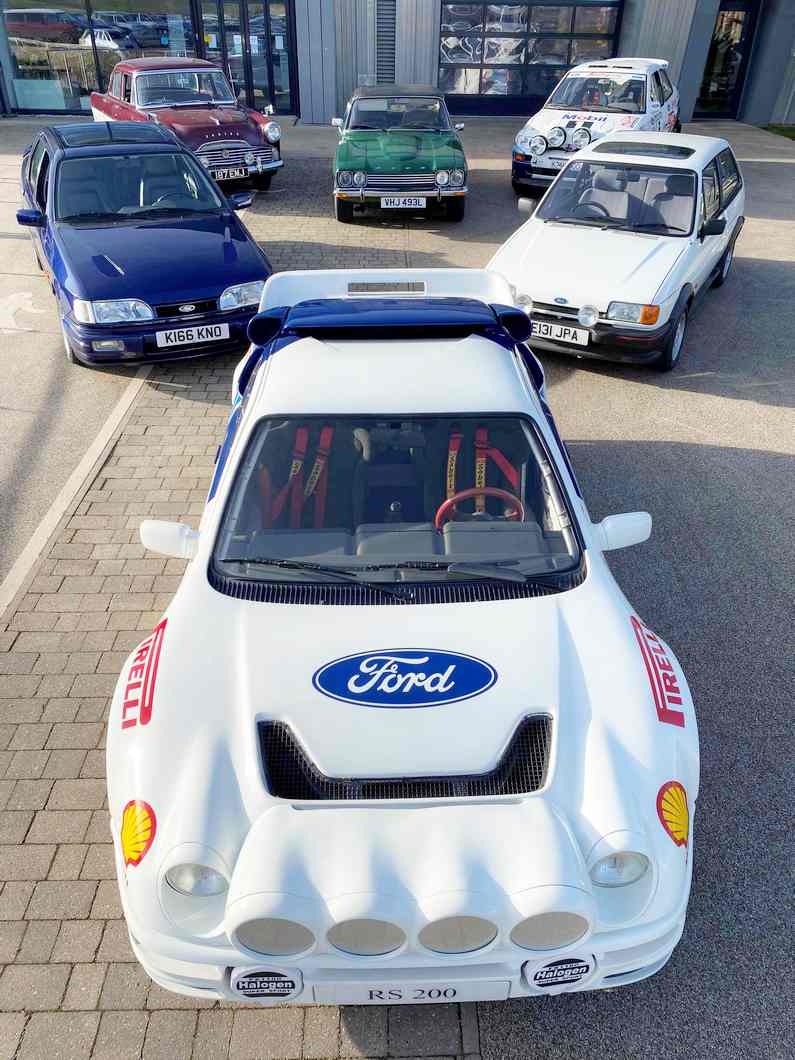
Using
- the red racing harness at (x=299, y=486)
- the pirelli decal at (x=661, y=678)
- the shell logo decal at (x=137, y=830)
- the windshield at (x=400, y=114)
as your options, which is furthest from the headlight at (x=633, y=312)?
the windshield at (x=400, y=114)

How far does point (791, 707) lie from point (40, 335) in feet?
24.4

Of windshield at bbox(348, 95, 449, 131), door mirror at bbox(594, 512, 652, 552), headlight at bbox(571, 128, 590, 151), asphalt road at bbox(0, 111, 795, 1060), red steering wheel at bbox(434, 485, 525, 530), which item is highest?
red steering wheel at bbox(434, 485, 525, 530)

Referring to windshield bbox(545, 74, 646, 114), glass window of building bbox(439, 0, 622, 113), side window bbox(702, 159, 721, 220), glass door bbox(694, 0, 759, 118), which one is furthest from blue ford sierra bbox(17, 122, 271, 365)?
glass door bbox(694, 0, 759, 118)

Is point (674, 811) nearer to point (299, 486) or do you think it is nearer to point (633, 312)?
point (299, 486)

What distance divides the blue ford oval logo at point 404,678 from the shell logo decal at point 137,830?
65cm

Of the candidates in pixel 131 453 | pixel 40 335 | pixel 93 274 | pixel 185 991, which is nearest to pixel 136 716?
pixel 185 991

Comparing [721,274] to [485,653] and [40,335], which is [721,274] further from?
[485,653]

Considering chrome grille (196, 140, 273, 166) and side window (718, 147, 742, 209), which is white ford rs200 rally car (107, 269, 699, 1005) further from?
chrome grille (196, 140, 273, 166)

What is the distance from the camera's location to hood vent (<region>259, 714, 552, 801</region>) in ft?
8.23

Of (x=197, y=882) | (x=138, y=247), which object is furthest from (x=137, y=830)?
(x=138, y=247)

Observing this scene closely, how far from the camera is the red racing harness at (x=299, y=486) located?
3365mm

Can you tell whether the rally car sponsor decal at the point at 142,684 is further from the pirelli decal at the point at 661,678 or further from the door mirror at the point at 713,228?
the door mirror at the point at 713,228

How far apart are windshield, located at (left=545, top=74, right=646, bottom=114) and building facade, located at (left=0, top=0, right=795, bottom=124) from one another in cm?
691

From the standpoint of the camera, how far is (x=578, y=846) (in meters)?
2.35
